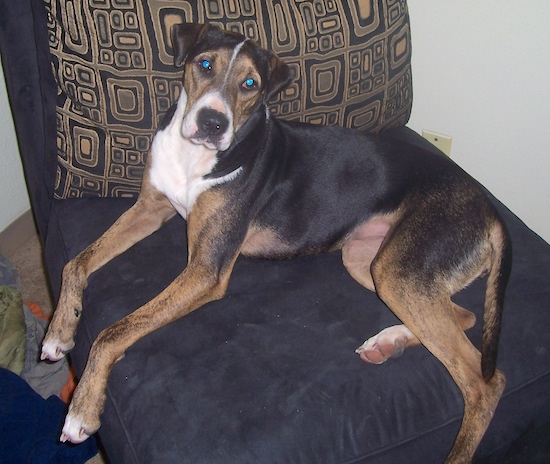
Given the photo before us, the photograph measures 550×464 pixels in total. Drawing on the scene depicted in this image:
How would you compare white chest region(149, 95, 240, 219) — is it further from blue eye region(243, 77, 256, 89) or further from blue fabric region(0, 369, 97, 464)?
blue fabric region(0, 369, 97, 464)

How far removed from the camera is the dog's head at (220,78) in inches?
92.4

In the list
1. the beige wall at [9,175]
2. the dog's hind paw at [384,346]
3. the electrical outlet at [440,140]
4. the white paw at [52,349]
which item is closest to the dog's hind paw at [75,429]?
the white paw at [52,349]

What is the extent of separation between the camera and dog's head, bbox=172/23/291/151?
2.35m

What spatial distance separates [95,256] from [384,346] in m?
1.32

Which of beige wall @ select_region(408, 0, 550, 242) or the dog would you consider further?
beige wall @ select_region(408, 0, 550, 242)

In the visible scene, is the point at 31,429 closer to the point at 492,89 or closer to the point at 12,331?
the point at 12,331

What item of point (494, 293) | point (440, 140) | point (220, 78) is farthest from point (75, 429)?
point (440, 140)

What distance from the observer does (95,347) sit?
227 cm

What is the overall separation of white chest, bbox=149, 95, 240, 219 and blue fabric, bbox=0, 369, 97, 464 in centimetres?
114

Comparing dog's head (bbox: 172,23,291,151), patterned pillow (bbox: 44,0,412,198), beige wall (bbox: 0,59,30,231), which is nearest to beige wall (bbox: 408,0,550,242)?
patterned pillow (bbox: 44,0,412,198)

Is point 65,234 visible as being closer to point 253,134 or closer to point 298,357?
point 253,134

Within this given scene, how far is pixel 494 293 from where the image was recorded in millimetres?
2465

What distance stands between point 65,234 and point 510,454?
7.42 feet

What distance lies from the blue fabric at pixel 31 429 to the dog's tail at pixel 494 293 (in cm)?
184
